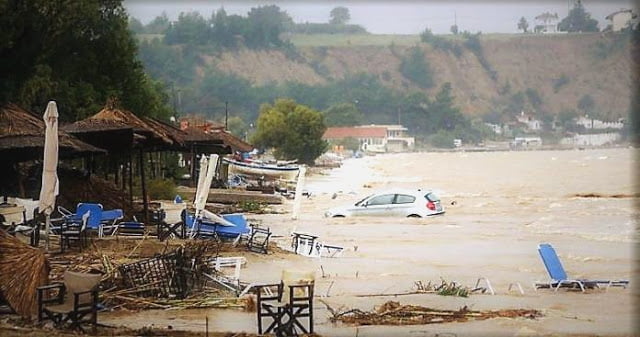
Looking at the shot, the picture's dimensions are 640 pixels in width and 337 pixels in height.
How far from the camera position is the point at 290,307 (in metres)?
6.18

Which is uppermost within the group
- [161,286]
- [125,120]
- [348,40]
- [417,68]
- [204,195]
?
[348,40]

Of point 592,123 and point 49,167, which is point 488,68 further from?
point 49,167

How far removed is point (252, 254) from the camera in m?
11.2

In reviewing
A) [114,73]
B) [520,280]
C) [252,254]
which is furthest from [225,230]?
[114,73]

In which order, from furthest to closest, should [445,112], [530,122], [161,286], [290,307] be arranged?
[445,112] → [530,122] → [161,286] → [290,307]

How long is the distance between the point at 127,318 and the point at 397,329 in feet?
7.34

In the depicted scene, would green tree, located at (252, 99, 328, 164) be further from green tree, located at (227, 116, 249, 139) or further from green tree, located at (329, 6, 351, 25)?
green tree, located at (227, 116, 249, 139)

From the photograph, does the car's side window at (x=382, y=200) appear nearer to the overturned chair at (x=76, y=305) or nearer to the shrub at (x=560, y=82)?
the overturned chair at (x=76, y=305)

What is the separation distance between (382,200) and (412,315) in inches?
519

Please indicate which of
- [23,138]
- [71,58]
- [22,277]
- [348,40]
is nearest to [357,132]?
[348,40]

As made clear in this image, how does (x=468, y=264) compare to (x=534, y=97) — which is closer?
(x=468, y=264)

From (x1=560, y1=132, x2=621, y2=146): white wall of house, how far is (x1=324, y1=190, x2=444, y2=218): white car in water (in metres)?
47.2

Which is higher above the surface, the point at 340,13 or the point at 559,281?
the point at 340,13

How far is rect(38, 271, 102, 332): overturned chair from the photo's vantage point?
20.5 feet
